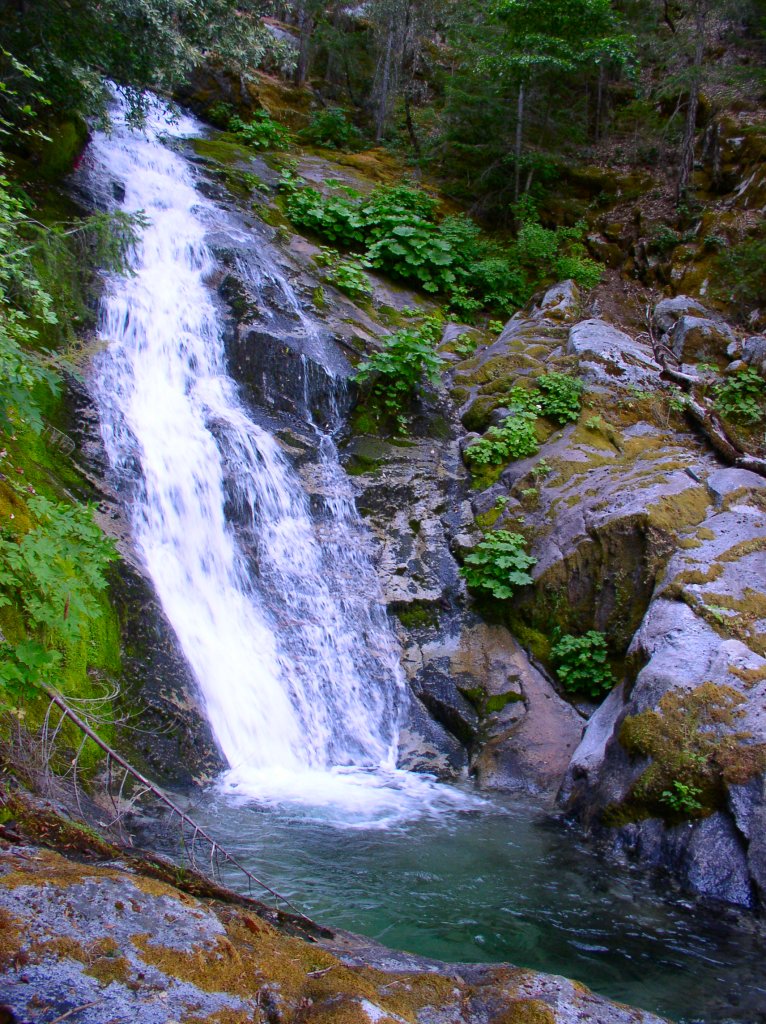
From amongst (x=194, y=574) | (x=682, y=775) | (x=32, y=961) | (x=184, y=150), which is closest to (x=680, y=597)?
(x=682, y=775)

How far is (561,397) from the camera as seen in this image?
10.0 m

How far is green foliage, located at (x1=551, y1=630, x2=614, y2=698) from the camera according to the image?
7574 mm

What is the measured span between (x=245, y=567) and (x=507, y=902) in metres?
4.70

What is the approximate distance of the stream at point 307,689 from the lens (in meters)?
4.30

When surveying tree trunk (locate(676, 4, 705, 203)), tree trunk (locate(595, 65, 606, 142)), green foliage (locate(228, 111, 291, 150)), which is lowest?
green foliage (locate(228, 111, 291, 150))

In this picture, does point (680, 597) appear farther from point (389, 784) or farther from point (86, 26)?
point (86, 26)

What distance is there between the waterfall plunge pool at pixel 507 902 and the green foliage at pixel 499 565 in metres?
2.91

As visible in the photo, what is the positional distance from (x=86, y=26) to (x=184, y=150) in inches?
244

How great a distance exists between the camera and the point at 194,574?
7.77 meters

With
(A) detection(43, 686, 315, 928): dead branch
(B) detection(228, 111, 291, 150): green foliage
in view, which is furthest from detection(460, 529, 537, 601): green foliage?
(B) detection(228, 111, 291, 150): green foliage

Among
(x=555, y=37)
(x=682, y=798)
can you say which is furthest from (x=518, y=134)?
(x=682, y=798)

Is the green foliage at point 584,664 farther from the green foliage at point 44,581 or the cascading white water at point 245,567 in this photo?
the green foliage at point 44,581

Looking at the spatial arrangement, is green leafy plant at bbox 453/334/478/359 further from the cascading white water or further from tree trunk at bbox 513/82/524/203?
tree trunk at bbox 513/82/524/203

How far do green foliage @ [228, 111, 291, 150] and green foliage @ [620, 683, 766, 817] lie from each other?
1580 centimetres
